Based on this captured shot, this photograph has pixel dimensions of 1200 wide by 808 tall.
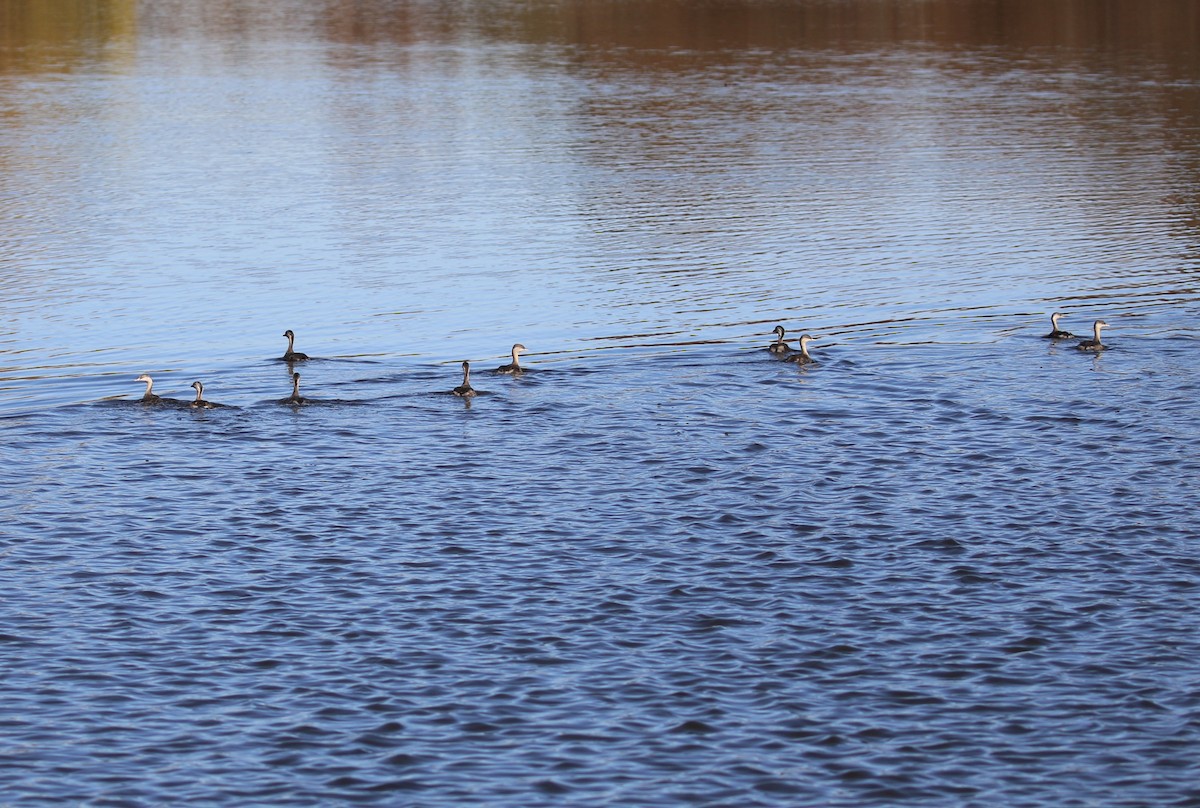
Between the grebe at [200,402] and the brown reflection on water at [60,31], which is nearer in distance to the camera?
the grebe at [200,402]

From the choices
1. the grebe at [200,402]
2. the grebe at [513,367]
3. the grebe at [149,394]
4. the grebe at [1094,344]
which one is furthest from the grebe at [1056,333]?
the grebe at [149,394]

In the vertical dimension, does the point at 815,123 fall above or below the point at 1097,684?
above

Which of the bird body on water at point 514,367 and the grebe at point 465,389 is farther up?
the bird body on water at point 514,367

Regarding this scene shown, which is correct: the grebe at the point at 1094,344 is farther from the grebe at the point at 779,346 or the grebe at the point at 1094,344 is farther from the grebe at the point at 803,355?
the grebe at the point at 779,346

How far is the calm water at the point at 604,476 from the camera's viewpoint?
1900cm

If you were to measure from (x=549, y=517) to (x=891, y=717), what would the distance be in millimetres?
8318

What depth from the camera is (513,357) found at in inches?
1372

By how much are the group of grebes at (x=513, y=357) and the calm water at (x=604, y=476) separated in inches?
11.2

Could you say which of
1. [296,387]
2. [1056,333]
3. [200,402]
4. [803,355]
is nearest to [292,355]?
[296,387]

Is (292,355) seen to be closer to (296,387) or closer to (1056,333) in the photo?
(296,387)

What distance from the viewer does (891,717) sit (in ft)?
63.7

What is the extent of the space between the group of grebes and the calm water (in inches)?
11.2

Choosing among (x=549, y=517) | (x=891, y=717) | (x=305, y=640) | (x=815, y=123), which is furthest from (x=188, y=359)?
(x=815, y=123)

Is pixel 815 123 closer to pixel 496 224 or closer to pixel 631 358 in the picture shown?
pixel 496 224
